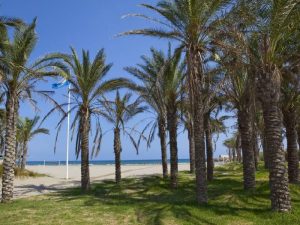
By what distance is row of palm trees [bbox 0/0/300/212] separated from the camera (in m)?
14.9

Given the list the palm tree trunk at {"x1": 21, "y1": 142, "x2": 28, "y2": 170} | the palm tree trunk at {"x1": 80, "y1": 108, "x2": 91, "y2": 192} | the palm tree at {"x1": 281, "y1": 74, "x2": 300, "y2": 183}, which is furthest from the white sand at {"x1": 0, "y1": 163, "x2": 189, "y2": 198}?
the palm tree at {"x1": 281, "y1": 74, "x2": 300, "y2": 183}

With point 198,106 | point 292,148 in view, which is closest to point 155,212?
point 198,106

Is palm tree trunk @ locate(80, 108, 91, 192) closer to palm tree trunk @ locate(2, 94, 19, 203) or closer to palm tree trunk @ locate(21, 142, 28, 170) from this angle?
palm tree trunk @ locate(2, 94, 19, 203)

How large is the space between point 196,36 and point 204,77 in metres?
1.77

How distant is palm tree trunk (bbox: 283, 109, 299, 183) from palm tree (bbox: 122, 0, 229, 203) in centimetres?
695

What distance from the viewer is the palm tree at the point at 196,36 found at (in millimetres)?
16828

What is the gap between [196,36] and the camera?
17.5 m

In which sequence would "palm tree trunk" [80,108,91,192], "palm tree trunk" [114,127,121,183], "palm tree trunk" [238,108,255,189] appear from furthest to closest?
"palm tree trunk" [114,127,121,183]
"palm tree trunk" [80,108,91,192]
"palm tree trunk" [238,108,255,189]

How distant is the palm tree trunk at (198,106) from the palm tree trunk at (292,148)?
696 centimetres

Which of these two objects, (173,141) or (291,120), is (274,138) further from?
(173,141)

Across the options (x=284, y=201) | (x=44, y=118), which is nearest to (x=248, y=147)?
(x=284, y=201)

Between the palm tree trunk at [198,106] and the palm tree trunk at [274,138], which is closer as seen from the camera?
the palm tree trunk at [274,138]

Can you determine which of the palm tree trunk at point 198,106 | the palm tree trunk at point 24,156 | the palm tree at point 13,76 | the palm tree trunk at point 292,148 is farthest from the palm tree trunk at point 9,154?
the palm tree trunk at point 24,156

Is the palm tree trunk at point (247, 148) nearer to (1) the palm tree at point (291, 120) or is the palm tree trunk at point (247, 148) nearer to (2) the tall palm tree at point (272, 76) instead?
(1) the palm tree at point (291, 120)
